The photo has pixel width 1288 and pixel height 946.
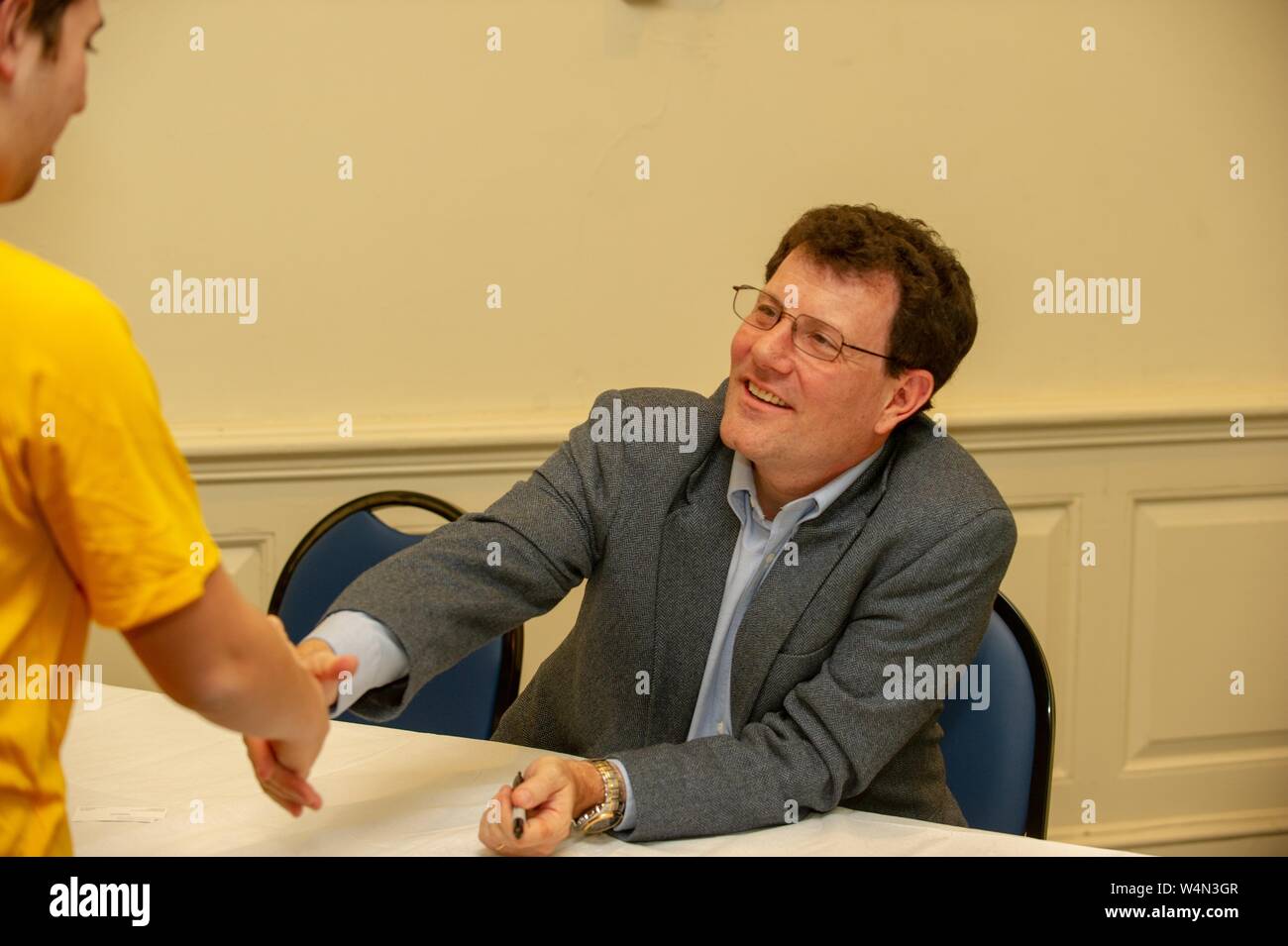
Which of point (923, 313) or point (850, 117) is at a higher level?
point (850, 117)

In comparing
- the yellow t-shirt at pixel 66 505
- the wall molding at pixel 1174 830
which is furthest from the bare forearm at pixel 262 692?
the wall molding at pixel 1174 830

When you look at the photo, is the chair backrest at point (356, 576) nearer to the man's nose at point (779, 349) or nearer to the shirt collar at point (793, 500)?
the shirt collar at point (793, 500)

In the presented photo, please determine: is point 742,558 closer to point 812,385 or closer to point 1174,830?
point 812,385

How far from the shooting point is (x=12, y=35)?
0.86 metres

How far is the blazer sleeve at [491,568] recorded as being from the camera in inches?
68.3

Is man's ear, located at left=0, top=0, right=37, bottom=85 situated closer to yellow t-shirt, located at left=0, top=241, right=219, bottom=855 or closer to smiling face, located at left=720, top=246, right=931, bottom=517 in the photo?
yellow t-shirt, located at left=0, top=241, right=219, bottom=855

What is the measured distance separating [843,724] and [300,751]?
723mm

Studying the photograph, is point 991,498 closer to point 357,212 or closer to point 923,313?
point 923,313

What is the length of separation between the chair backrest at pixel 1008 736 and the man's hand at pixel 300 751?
3.09 ft

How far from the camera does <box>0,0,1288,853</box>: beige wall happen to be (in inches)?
113

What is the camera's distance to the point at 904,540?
→ 1.85m

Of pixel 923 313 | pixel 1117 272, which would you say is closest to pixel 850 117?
pixel 1117 272

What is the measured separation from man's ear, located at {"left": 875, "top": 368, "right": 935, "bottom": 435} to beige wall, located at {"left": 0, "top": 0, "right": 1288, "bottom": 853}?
3.98 ft
